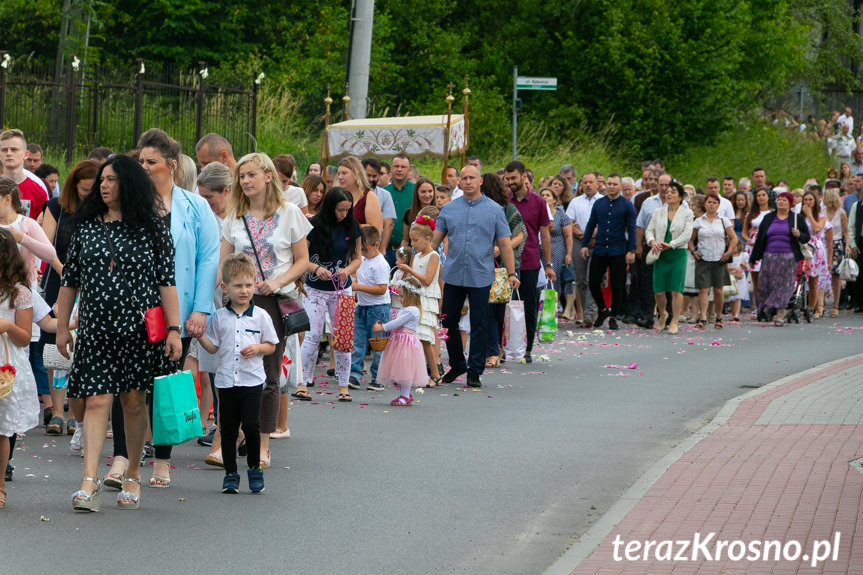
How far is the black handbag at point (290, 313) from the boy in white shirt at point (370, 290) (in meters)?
3.58

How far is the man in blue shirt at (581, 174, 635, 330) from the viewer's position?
18422mm

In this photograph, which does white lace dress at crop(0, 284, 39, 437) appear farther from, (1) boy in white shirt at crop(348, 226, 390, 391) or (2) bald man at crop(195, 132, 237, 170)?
(1) boy in white shirt at crop(348, 226, 390, 391)

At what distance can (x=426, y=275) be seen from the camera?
12.4 meters

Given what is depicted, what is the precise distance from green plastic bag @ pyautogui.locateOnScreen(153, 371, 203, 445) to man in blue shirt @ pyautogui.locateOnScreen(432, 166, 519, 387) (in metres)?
5.96

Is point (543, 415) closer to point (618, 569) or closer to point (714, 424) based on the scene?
point (714, 424)

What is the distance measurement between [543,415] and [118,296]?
196 inches

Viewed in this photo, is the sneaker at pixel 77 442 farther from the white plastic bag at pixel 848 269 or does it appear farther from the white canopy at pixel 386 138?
the white plastic bag at pixel 848 269

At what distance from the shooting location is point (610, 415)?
11.3m

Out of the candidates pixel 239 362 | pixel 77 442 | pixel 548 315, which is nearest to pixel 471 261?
pixel 548 315

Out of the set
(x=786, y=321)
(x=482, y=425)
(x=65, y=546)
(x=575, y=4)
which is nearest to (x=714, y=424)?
(x=482, y=425)

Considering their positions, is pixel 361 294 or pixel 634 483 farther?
pixel 361 294

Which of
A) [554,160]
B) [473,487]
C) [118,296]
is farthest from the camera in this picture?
[554,160]

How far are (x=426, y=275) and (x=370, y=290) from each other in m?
0.54

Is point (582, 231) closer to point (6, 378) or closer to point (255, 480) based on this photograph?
point (255, 480)
